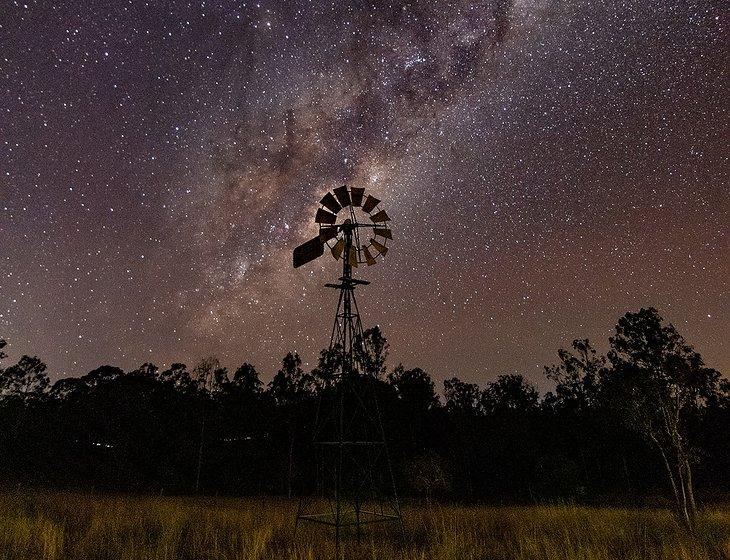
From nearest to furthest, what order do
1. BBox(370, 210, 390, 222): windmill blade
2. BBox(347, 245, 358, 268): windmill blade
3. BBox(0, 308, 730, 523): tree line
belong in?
BBox(347, 245, 358, 268): windmill blade → BBox(370, 210, 390, 222): windmill blade → BBox(0, 308, 730, 523): tree line

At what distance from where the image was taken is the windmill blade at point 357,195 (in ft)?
46.4

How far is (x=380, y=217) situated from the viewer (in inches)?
573

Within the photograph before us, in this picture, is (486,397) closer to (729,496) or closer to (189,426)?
(729,496)

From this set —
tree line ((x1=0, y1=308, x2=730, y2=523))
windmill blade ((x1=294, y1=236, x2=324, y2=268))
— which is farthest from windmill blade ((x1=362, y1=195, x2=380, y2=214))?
tree line ((x1=0, y1=308, x2=730, y2=523))

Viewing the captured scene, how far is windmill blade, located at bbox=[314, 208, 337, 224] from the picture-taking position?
1384 centimetres

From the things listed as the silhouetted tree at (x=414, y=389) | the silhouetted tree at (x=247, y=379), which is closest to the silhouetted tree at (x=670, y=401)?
the silhouetted tree at (x=414, y=389)

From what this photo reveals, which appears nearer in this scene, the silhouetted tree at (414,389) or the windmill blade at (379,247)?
the windmill blade at (379,247)

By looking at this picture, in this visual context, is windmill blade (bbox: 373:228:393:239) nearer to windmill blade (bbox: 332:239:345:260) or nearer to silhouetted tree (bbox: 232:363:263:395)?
windmill blade (bbox: 332:239:345:260)

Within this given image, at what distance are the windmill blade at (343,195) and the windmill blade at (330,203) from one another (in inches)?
5.0

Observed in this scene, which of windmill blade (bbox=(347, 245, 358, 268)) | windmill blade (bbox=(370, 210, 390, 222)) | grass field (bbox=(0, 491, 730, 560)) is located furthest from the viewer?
windmill blade (bbox=(370, 210, 390, 222))

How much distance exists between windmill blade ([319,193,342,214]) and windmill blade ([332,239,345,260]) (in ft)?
3.15

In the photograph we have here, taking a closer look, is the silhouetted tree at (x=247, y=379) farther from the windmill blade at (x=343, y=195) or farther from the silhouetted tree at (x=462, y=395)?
the windmill blade at (x=343, y=195)

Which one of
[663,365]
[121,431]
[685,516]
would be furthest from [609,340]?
[121,431]

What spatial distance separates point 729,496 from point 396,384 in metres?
26.6
